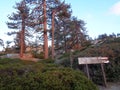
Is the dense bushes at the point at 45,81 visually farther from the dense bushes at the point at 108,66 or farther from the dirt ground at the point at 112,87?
the dense bushes at the point at 108,66

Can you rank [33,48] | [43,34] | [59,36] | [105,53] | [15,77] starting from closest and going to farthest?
1. [15,77]
2. [105,53]
3. [43,34]
4. [59,36]
5. [33,48]

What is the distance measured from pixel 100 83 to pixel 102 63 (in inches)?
42.1

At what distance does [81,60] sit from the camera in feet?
42.2

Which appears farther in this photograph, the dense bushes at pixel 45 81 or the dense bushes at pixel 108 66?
the dense bushes at pixel 108 66

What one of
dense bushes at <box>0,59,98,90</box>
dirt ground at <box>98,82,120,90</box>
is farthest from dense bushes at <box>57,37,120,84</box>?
dense bushes at <box>0,59,98,90</box>

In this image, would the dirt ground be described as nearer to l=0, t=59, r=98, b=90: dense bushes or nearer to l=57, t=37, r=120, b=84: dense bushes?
l=57, t=37, r=120, b=84: dense bushes

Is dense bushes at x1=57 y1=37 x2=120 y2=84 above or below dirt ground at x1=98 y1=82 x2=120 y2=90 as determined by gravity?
above

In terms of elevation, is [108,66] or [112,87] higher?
[108,66]

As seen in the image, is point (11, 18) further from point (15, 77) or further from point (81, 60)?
point (15, 77)

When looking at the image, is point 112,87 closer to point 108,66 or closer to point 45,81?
point 108,66

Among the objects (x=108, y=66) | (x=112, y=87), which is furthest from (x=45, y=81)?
(x=108, y=66)

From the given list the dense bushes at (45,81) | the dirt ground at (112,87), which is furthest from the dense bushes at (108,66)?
the dense bushes at (45,81)

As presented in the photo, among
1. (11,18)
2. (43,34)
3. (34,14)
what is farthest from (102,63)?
(11,18)

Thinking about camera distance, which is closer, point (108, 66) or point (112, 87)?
point (112, 87)
